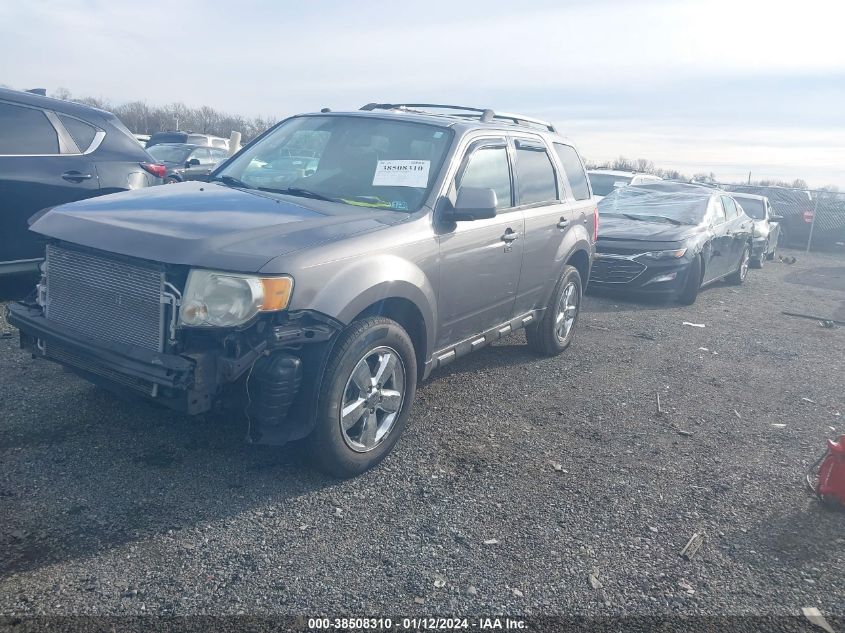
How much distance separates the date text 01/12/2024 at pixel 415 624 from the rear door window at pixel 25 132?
5277mm

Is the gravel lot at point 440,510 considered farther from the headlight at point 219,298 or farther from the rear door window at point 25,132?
the rear door window at point 25,132

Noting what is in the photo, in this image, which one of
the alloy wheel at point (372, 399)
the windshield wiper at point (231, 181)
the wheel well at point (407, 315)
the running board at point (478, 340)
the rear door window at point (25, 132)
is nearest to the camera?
the alloy wheel at point (372, 399)

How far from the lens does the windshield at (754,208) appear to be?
15633 mm

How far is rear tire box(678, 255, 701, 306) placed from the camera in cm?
992

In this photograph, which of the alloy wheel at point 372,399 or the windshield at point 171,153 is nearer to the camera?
the alloy wheel at point 372,399

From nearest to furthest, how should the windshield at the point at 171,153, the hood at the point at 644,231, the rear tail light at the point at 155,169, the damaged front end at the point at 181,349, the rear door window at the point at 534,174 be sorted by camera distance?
the damaged front end at the point at 181,349
the rear door window at the point at 534,174
the rear tail light at the point at 155,169
the hood at the point at 644,231
the windshield at the point at 171,153

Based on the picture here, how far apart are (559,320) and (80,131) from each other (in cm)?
473

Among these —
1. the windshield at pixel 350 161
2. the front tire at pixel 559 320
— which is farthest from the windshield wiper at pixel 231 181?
the front tire at pixel 559 320

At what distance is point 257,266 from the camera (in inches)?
129

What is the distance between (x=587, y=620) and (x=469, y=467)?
138 cm

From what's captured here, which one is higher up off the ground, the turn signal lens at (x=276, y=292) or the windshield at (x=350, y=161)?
the windshield at (x=350, y=161)

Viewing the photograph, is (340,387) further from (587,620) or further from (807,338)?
(807,338)

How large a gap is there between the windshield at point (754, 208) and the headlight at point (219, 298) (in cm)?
1471

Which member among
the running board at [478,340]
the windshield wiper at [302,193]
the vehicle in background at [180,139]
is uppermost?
the vehicle in background at [180,139]
